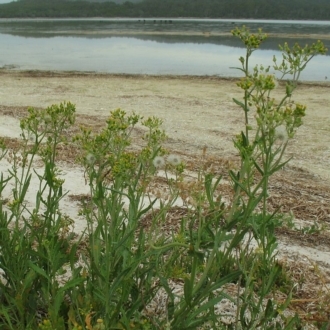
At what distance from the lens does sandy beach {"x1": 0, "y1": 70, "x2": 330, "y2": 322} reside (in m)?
5.30

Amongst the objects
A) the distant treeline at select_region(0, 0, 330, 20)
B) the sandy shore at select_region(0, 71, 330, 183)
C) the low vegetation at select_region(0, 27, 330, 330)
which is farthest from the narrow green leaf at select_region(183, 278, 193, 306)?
the distant treeline at select_region(0, 0, 330, 20)

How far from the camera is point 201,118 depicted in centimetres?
1148

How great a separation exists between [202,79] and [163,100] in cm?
637

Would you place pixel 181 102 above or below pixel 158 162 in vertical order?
below

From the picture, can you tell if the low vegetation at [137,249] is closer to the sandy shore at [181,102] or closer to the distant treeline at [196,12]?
the sandy shore at [181,102]

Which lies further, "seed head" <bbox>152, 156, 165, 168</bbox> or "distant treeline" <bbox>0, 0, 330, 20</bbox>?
"distant treeline" <bbox>0, 0, 330, 20</bbox>

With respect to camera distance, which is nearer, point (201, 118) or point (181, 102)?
point (201, 118)

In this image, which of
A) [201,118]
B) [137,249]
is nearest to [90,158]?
[137,249]

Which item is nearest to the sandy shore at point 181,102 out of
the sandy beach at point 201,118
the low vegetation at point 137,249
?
the sandy beach at point 201,118

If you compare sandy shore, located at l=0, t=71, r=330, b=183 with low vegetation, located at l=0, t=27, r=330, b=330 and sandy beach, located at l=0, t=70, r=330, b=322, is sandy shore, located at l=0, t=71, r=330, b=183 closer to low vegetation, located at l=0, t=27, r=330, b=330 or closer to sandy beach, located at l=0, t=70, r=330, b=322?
sandy beach, located at l=0, t=70, r=330, b=322

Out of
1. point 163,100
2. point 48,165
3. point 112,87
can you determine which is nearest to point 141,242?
point 48,165

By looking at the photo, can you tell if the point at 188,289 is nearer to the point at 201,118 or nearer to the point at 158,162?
the point at 158,162

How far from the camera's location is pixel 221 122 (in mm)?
11117

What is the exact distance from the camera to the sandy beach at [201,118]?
530 cm
